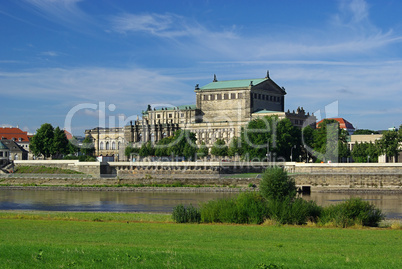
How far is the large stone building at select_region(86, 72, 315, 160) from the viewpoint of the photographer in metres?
135

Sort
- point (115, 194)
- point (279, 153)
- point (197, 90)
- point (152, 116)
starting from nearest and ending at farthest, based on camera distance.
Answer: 1. point (115, 194)
2. point (279, 153)
3. point (197, 90)
4. point (152, 116)

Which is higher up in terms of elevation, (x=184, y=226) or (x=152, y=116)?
(x=152, y=116)

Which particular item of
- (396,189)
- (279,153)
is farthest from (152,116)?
(396,189)

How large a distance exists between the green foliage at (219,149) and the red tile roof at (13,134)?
67.8 meters

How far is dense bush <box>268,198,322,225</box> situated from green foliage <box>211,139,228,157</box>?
87.3 m

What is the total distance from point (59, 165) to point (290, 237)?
255 feet

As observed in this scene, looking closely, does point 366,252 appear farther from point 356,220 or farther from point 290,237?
point 356,220

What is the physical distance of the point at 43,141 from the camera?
11675 centimetres

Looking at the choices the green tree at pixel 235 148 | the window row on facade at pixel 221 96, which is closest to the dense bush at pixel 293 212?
the green tree at pixel 235 148

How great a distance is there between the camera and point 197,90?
143 meters

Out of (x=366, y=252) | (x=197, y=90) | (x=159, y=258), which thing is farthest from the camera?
(x=197, y=90)

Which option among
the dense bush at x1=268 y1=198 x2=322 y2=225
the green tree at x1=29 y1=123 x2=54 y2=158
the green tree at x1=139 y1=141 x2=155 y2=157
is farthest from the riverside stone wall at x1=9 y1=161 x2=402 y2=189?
the dense bush at x1=268 y1=198 x2=322 y2=225

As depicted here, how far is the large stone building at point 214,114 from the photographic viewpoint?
442 ft

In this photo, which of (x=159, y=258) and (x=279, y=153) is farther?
(x=279, y=153)
